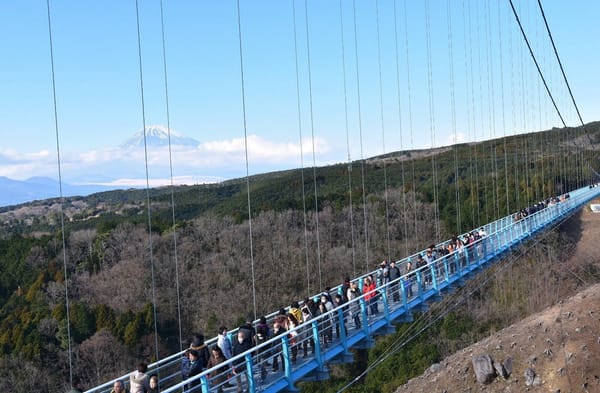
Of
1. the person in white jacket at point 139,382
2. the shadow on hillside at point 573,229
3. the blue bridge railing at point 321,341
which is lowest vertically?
the shadow on hillside at point 573,229

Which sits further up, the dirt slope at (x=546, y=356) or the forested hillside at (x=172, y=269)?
the forested hillside at (x=172, y=269)

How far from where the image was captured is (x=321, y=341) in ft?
32.1

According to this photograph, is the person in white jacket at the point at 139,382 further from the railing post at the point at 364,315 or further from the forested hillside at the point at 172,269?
the forested hillside at the point at 172,269

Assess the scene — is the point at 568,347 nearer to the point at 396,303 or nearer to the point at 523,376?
the point at 523,376

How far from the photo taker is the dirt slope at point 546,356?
2156 cm

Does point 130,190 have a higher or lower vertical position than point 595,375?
higher

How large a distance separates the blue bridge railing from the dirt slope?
6.35 m

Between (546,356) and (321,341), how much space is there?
16.3 meters

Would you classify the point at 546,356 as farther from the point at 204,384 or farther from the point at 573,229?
the point at 573,229

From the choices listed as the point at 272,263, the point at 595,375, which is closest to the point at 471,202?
the point at 272,263

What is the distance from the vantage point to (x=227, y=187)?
69000 millimetres

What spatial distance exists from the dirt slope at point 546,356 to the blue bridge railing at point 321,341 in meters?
6.35

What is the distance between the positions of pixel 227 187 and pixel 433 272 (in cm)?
5605

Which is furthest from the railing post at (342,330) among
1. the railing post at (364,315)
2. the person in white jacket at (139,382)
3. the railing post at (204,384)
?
the person in white jacket at (139,382)
